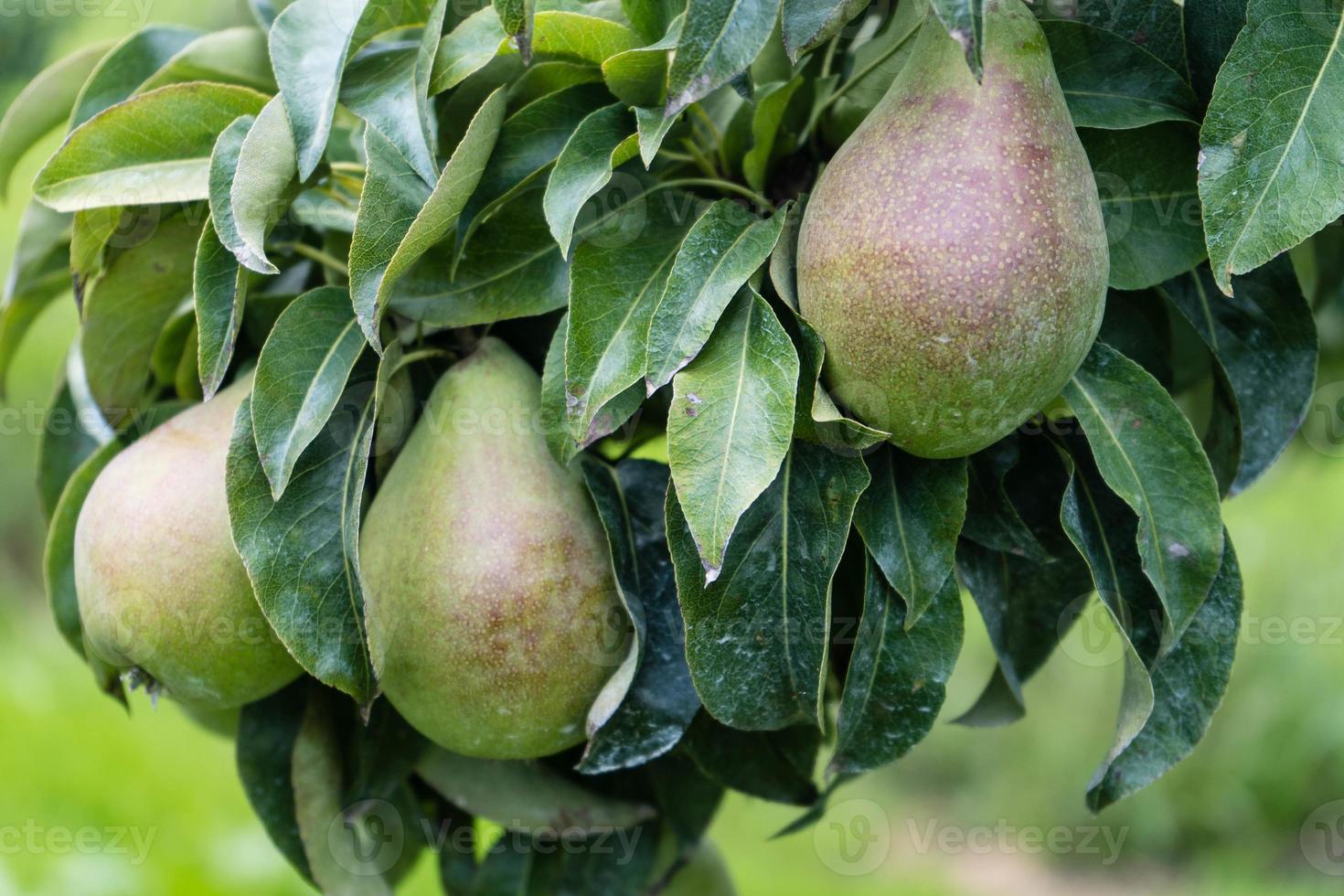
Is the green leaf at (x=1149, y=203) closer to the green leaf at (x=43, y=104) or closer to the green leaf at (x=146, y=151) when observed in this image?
the green leaf at (x=146, y=151)

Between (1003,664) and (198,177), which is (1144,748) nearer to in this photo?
(1003,664)

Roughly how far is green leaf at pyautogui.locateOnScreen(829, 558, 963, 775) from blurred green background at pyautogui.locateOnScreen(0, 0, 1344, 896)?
164 cm

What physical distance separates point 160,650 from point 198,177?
14.1 inches

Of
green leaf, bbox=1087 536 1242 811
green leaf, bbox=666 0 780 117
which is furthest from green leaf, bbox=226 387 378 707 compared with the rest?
green leaf, bbox=1087 536 1242 811

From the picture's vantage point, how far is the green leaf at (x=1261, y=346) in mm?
931

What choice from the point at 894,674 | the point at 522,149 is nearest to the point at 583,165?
the point at 522,149

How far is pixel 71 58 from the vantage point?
1137mm

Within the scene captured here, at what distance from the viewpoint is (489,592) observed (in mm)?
876

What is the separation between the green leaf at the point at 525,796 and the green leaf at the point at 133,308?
0.43 meters

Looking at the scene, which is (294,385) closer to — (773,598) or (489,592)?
(489,592)

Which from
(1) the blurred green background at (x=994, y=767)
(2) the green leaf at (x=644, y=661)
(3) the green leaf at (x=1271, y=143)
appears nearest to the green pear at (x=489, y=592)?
(2) the green leaf at (x=644, y=661)

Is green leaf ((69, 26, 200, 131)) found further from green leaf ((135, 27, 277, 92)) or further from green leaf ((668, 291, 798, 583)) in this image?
green leaf ((668, 291, 798, 583))

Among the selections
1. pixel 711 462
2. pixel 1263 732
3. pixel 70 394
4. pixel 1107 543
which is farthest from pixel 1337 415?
pixel 1263 732

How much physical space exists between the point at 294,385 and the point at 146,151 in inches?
9.5
